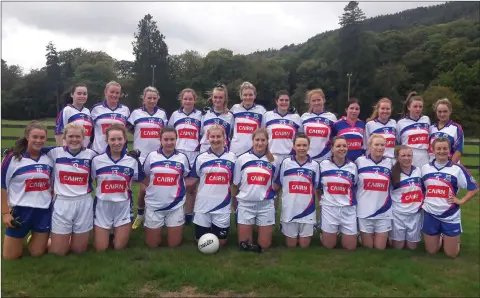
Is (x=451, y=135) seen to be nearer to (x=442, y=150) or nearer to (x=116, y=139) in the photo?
(x=442, y=150)

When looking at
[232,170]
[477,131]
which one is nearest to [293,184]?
[232,170]

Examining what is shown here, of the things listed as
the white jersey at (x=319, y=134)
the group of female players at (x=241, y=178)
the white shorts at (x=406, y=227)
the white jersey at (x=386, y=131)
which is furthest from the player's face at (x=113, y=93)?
the white shorts at (x=406, y=227)

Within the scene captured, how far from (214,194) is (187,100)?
5.75 feet

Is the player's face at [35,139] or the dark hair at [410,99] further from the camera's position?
the dark hair at [410,99]

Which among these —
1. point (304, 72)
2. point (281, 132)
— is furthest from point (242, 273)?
point (304, 72)

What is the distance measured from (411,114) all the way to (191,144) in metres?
3.53

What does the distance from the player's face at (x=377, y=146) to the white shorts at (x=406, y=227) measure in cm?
87

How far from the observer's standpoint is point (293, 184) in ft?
19.7

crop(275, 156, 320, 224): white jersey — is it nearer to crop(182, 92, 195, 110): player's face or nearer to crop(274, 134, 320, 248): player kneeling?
crop(274, 134, 320, 248): player kneeling

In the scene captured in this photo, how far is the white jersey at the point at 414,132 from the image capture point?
670 cm

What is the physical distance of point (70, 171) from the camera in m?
5.35

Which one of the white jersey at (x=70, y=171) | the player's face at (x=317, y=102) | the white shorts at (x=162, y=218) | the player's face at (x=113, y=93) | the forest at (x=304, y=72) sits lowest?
the white shorts at (x=162, y=218)

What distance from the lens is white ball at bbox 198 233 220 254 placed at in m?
5.53

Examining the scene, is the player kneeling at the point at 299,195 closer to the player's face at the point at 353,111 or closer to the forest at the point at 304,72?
the player's face at the point at 353,111
